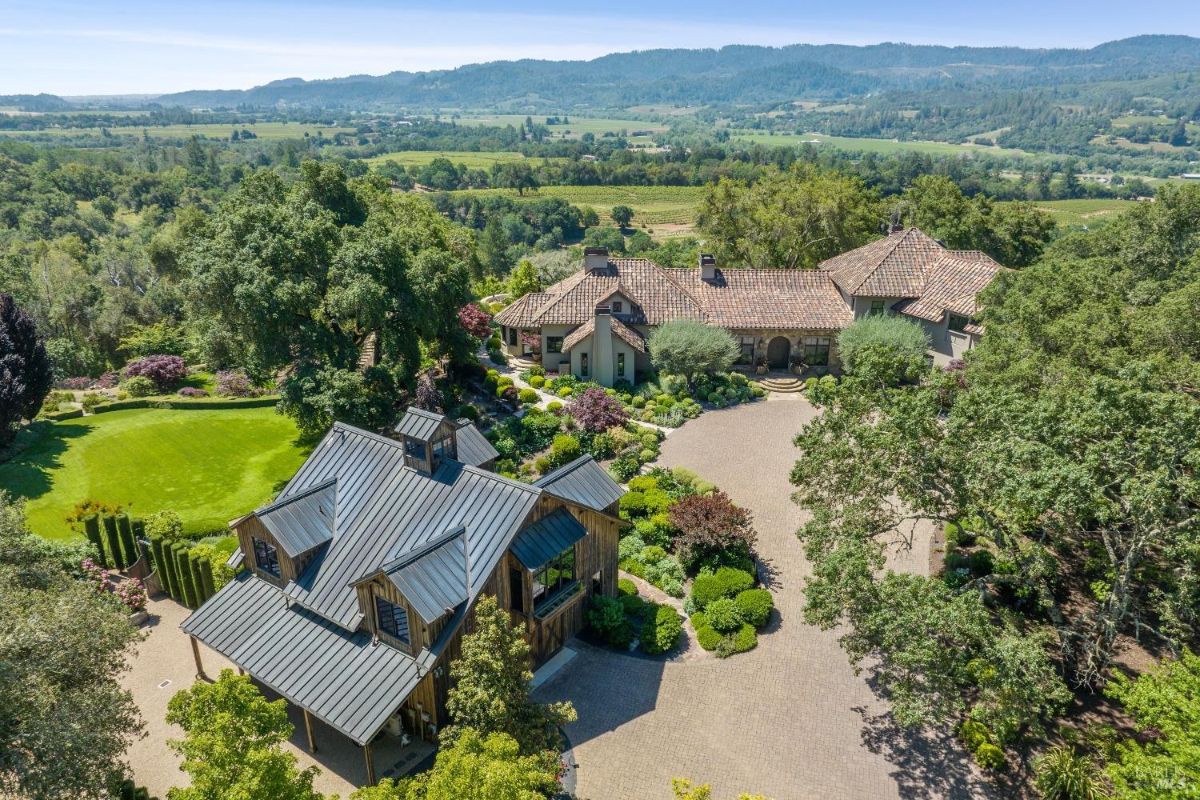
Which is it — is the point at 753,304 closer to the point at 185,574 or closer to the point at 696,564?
the point at 696,564

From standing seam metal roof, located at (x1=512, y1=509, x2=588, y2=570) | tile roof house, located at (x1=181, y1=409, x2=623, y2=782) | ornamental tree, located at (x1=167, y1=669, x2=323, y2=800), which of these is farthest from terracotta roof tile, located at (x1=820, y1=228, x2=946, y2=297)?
ornamental tree, located at (x1=167, y1=669, x2=323, y2=800)

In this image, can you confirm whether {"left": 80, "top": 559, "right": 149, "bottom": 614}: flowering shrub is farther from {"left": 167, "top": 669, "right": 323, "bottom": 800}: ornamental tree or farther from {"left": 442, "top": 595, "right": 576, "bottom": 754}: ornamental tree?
{"left": 442, "top": 595, "right": 576, "bottom": 754}: ornamental tree

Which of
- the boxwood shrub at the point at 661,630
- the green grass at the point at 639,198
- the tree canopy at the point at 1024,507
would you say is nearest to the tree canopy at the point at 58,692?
the boxwood shrub at the point at 661,630

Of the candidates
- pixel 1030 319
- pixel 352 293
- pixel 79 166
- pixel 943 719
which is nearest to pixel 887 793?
pixel 943 719

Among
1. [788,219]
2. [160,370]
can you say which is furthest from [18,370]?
[788,219]

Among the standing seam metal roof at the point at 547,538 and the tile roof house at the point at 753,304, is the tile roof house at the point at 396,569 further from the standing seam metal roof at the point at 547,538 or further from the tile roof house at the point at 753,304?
the tile roof house at the point at 753,304

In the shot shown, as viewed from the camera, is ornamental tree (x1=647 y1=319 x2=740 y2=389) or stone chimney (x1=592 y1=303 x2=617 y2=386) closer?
ornamental tree (x1=647 y1=319 x2=740 y2=389)
